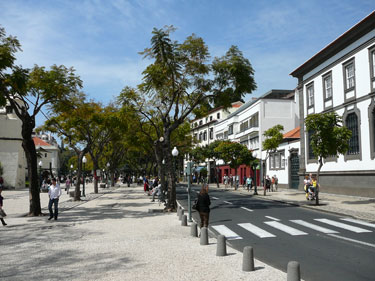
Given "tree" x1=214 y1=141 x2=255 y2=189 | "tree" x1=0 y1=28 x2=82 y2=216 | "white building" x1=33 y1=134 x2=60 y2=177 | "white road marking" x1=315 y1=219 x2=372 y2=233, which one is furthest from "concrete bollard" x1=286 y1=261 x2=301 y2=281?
"white building" x1=33 y1=134 x2=60 y2=177

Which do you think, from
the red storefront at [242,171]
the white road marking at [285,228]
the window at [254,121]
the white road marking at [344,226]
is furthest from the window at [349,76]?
the red storefront at [242,171]

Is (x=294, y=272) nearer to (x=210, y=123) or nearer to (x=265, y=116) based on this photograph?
(x=265, y=116)

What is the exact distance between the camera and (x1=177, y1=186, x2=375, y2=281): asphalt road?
300 inches

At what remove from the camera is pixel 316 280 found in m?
6.82

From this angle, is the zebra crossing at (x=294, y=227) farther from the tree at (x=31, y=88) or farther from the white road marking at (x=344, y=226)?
the tree at (x=31, y=88)

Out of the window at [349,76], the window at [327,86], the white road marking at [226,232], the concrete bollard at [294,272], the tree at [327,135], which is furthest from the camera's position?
the window at [327,86]

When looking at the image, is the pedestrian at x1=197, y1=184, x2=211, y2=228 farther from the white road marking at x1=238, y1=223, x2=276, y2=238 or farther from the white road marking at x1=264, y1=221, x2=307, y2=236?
the white road marking at x1=264, y1=221, x2=307, y2=236

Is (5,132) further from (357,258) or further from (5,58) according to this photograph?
(357,258)

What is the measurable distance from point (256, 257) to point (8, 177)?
5020 centimetres

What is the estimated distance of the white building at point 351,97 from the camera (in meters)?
24.7

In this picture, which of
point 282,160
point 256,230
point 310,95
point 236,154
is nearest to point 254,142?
point 236,154

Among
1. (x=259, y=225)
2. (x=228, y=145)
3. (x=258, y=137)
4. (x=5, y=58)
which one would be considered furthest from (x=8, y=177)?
(x=259, y=225)

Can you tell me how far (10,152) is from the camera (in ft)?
173

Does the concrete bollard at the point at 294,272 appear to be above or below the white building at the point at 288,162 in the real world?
below
